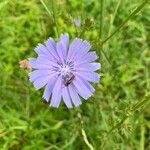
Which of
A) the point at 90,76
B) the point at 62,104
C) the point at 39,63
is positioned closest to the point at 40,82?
the point at 39,63

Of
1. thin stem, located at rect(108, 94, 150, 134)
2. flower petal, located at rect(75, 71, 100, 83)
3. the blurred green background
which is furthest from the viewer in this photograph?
the blurred green background

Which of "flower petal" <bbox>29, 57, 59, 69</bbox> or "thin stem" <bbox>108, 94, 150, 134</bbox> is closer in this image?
"thin stem" <bbox>108, 94, 150, 134</bbox>

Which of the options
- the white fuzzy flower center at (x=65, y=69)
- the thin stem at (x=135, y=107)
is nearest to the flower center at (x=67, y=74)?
the white fuzzy flower center at (x=65, y=69)

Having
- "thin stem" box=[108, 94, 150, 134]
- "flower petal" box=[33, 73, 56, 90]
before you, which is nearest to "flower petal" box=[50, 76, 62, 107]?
"flower petal" box=[33, 73, 56, 90]

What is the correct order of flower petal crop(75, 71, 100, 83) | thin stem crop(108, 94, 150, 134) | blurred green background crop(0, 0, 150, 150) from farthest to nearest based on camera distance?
blurred green background crop(0, 0, 150, 150) → flower petal crop(75, 71, 100, 83) → thin stem crop(108, 94, 150, 134)

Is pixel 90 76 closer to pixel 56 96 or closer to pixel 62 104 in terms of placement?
pixel 56 96

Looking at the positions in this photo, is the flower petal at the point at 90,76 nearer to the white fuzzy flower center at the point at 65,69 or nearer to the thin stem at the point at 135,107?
the white fuzzy flower center at the point at 65,69

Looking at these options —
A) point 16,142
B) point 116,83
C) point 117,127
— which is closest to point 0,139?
point 16,142

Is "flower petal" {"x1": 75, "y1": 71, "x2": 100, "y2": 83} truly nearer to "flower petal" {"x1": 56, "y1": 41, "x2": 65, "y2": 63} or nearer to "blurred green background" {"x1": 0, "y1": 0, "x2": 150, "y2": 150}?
"flower petal" {"x1": 56, "y1": 41, "x2": 65, "y2": 63}
